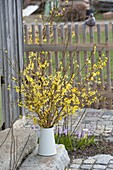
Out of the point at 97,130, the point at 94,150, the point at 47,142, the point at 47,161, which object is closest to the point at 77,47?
the point at 97,130

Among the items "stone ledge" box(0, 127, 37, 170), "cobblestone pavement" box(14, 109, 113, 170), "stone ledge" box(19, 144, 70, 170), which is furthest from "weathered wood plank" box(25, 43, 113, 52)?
"stone ledge" box(19, 144, 70, 170)

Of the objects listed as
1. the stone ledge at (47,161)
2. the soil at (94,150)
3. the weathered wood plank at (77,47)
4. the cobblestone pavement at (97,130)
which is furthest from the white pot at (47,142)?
the weathered wood plank at (77,47)

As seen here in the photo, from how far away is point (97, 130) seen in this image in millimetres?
7441

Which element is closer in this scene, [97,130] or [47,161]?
[47,161]

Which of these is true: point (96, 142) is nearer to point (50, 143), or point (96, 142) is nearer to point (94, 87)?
point (50, 143)

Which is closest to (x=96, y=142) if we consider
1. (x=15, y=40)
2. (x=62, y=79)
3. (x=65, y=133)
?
(x=65, y=133)

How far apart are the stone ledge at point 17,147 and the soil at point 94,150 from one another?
56cm

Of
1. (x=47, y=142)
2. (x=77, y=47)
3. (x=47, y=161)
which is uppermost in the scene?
(x=77, y=47)

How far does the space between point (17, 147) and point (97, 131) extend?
1.87 m

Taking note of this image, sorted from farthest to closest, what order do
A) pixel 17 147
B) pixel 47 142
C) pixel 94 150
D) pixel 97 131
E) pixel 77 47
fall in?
1. pixel 77 47
2. pixel 97 131
3. pixel 94 150
4. pixel 47 142
5. pixel 17 147

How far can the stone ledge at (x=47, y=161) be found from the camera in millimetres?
5664

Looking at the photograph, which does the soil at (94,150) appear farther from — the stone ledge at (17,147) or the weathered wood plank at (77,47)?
the weathered wood plank at (77,47)

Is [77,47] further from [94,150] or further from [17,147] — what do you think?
[17,147]

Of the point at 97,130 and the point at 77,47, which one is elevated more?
the point at 77,47
